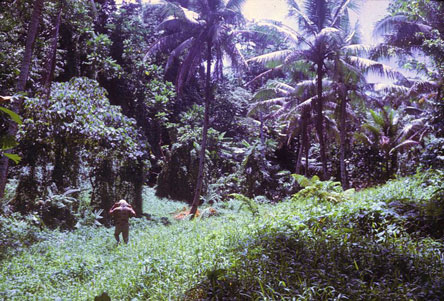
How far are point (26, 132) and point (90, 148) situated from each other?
2648 mm

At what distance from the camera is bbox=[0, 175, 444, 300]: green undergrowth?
3.82 meters

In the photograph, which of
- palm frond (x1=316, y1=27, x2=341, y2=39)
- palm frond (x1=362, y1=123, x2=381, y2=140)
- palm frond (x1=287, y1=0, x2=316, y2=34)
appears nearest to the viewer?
palm frond (x1=316, y1=27, x2=341, y2=39)

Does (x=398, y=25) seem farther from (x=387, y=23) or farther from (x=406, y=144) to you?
(x=406, y=144)

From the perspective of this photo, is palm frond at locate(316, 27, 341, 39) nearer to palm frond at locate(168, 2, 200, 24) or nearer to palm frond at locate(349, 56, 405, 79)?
palm frond at locate(349, 56, 405, 79)

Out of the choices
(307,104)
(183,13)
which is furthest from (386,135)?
(183,13)

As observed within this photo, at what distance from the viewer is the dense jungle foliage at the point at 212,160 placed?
177 inches

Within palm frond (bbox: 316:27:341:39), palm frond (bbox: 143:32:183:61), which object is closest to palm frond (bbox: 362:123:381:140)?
palm frond (bbox: 316:27:341:39)

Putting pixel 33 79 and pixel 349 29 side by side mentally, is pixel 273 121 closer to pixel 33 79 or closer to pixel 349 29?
pixel 349 29

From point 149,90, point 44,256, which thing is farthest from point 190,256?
point 149,90

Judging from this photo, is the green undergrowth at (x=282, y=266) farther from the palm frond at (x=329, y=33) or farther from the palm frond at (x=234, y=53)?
the palm frond at (x=234, y=53)

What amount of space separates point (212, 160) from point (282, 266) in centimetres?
1765

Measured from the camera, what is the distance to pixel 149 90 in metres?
18.9

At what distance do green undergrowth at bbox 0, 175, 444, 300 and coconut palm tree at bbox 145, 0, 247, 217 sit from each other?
8886 mm

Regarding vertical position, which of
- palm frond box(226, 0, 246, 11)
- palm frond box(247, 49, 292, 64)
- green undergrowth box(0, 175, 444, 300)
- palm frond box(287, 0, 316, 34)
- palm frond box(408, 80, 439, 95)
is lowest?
green undergrowth box(0, 175, 444, 300)
